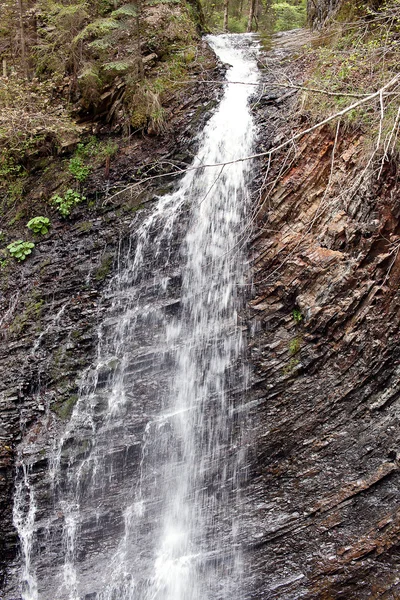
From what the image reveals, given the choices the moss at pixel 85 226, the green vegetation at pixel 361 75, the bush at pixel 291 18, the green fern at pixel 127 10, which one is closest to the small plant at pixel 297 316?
the green vegetation at pixel 361 75

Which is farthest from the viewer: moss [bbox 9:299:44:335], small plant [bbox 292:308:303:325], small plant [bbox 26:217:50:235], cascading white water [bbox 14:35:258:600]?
small plant [bbox 26:217:50:235]

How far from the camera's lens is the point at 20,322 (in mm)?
7680

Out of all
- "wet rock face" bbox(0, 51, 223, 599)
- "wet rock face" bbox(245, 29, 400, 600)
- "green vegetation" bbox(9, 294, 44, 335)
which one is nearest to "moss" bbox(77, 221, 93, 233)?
"wet rock face" bbox(0, 51, 223, 599)

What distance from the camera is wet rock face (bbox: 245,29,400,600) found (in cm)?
515

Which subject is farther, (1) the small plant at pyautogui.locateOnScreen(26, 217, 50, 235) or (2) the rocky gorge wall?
(1) the small plant at pyautogui.locateOnScreen(26, 217, 50, 235)

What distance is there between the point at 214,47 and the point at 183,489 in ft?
39.4

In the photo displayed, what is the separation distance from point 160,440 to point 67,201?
542 cm

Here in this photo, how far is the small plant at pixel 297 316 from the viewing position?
6.26 metres

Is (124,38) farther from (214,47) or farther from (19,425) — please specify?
(19,425)

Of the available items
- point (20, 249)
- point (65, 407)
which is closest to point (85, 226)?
point (20, 249)

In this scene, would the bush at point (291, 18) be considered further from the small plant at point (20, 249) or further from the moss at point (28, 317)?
the moss at point (28, 317)

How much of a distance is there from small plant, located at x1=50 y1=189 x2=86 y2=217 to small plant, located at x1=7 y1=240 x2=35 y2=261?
95 cm

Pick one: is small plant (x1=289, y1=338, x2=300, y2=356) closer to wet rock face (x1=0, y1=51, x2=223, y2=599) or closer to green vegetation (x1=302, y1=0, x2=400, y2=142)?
green vegetation (x1=302, y1=0, x2=400, y2=142)

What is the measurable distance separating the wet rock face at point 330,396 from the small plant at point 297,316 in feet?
0.06
